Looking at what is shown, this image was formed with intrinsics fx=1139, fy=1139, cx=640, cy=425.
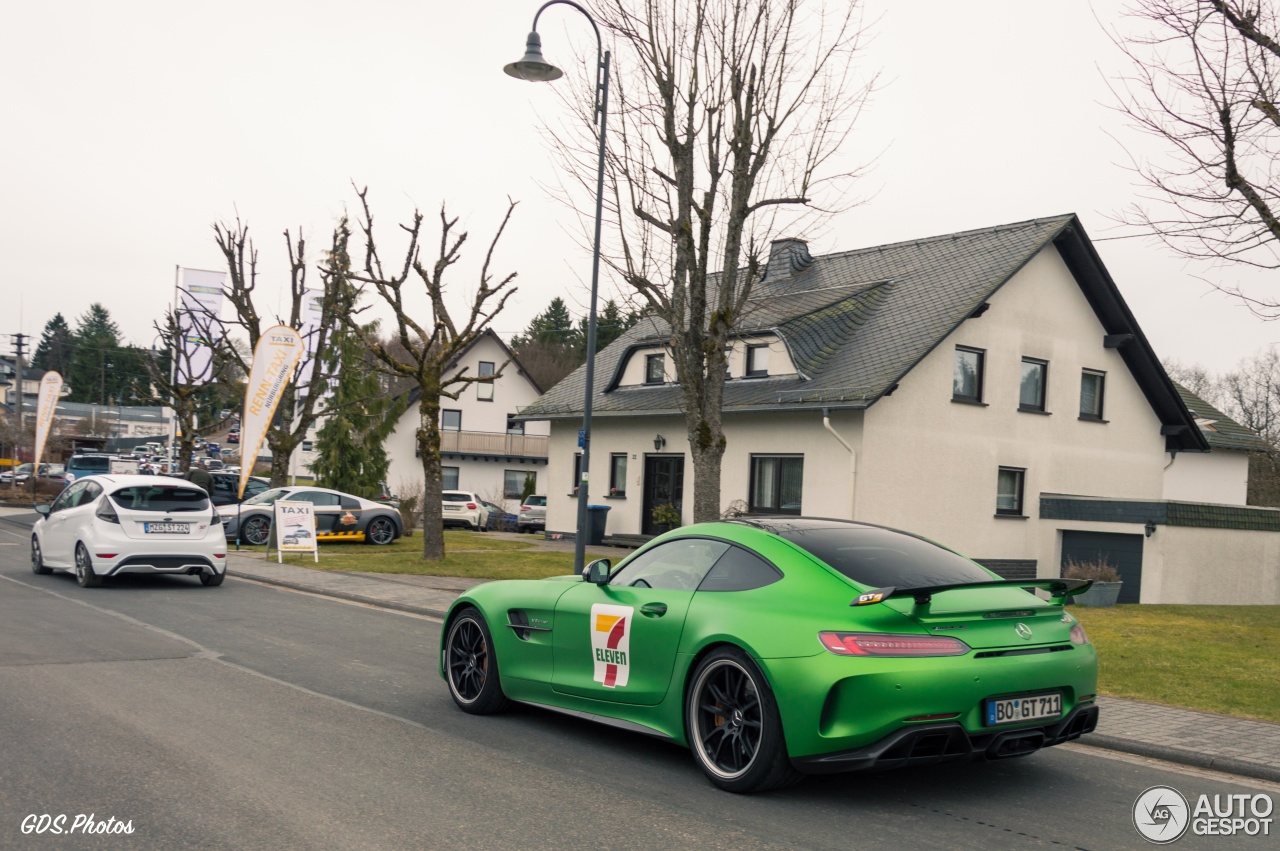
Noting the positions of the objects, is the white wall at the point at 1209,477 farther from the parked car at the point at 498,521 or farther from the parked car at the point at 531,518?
the parked car at the point at 498,521

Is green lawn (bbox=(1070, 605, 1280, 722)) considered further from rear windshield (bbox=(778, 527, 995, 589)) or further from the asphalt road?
rear windshield (bbox=(778, 527, 995, 589))

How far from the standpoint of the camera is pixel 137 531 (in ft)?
51.8

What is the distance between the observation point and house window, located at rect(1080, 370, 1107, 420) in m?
28.8

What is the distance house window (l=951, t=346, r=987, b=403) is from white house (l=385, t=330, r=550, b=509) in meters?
33.8

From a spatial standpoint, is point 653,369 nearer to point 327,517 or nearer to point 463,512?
point 327,517

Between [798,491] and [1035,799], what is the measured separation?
19.8 m

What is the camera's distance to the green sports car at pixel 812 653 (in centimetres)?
532

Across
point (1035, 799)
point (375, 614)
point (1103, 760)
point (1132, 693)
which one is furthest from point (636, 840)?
point (375, 614)

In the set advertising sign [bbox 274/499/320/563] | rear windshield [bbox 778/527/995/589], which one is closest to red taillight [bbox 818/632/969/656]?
rear windshield [bbox 778/527/995/589]

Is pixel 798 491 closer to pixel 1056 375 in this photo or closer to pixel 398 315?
pixel 1056 375

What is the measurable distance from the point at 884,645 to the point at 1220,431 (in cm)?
3517

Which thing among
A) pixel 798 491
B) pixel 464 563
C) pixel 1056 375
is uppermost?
pixel 1056 375

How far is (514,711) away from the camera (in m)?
7.89

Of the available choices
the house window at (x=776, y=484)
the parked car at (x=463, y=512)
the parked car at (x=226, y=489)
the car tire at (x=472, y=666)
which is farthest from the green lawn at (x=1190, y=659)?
the parked car at (x=463, y=512)
